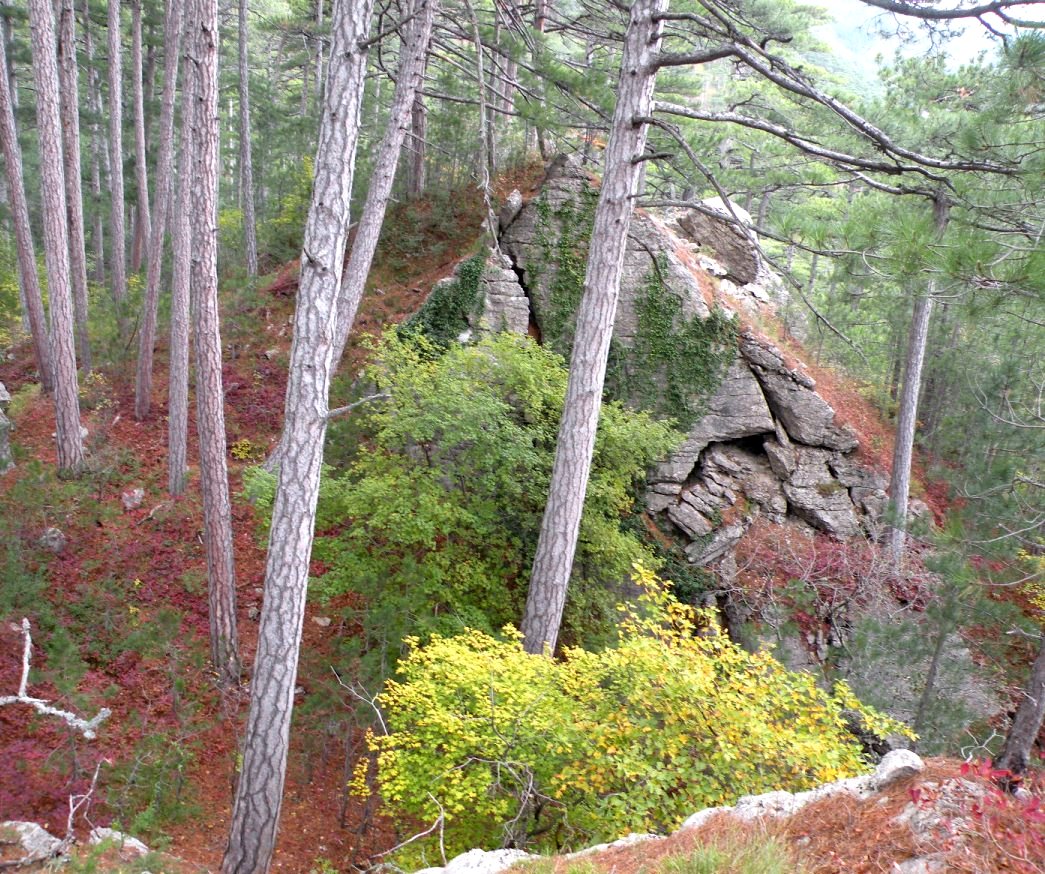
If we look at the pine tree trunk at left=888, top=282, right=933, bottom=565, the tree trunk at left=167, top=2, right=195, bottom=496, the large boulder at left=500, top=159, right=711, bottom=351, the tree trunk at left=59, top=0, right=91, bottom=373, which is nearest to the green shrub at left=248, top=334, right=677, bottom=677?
the large boulder at left=500, top=159, right=711, bottom=351

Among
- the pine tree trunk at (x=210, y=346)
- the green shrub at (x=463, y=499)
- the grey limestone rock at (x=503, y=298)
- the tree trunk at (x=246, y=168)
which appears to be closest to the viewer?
the pine tree trunk at (x=210, y=346)

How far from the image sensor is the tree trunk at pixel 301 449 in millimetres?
4363

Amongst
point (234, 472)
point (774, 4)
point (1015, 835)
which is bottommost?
point (234, 472)

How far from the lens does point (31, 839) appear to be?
177 inches

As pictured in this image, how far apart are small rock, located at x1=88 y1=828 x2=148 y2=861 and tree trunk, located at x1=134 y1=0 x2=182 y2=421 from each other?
27.6 ft

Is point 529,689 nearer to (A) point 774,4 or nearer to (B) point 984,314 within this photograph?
(B) point 984,314

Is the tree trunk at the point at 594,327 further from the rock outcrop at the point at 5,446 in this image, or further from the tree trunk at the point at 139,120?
the tree trunk at the point at 139,120

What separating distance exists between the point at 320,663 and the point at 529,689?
14.4 feet

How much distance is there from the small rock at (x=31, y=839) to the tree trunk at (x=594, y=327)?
378 centimetres

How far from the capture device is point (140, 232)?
55.1 ft

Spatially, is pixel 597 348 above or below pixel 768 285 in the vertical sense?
below

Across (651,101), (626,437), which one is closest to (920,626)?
(626,437)

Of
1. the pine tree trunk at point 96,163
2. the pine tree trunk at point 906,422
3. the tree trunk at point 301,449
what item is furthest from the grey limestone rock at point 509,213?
the pine tree trunk at point 96,163

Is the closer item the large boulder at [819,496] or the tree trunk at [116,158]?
the large boulder at [819,496]
